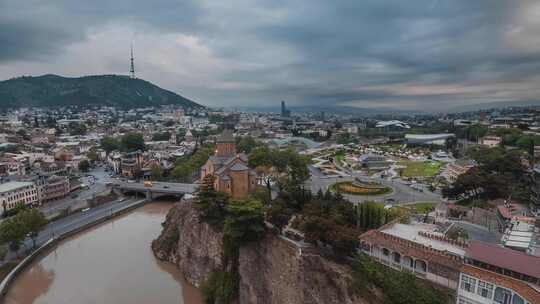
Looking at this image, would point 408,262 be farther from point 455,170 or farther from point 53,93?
point 53,93

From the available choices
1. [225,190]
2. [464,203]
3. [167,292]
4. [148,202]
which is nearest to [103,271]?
[167,292]

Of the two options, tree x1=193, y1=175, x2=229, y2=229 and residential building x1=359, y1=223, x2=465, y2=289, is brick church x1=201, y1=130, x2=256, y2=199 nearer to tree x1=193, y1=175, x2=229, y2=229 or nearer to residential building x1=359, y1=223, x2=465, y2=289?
tree x1=193, y1=175, x2=229, y2=229

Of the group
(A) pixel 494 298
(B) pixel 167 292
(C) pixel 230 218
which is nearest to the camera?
(A) pixel 494 298

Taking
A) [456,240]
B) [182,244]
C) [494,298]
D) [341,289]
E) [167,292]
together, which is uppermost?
[456,240]

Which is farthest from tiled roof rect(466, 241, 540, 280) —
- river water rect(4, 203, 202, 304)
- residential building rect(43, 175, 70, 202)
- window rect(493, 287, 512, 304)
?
residential building rect(43, 175, 70, 202)

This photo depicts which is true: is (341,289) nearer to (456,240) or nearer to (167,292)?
(456,240)

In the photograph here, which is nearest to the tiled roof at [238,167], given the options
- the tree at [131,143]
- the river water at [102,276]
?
the river water at [102,276]

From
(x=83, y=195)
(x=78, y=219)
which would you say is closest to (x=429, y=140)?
(x=83, y=195)
